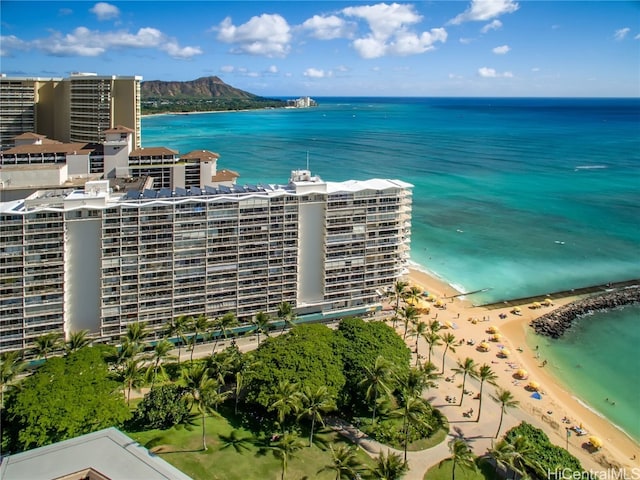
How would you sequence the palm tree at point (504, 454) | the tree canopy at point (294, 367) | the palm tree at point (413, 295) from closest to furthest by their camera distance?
1. the palm tree at point (504, 454)
2. the tree canopy at point (294, 367)
3. the palm tree at point (413, 295)

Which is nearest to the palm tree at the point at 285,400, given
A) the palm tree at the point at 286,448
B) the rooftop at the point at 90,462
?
the palm tree at the point at 286,448

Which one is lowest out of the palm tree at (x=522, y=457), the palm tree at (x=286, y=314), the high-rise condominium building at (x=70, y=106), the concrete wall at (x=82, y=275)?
the palm tree at (x=522, y=457)

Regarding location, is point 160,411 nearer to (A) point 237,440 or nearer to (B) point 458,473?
(A) point 237,440

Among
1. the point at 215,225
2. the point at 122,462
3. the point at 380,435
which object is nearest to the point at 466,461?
the point at 380,435

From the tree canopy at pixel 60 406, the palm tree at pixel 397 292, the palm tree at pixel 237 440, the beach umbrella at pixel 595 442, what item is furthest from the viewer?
the palm tree at pixel 397 292

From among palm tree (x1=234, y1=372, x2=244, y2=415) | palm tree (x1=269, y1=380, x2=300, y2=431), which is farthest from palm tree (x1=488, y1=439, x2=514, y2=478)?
palm tree (x1=234, y1=372, x2=244, y2=415)

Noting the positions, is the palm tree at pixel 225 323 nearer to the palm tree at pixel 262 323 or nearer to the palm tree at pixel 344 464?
the palm tree at pixel 262 323

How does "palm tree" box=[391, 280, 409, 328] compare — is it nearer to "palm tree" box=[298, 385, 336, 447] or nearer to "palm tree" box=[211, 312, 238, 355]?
"palm tree" box=[211, 312, 238, 355]

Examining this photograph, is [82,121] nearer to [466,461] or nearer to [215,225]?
[215,225]

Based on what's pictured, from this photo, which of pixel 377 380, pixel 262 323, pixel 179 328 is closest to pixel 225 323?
pixel 262 323
